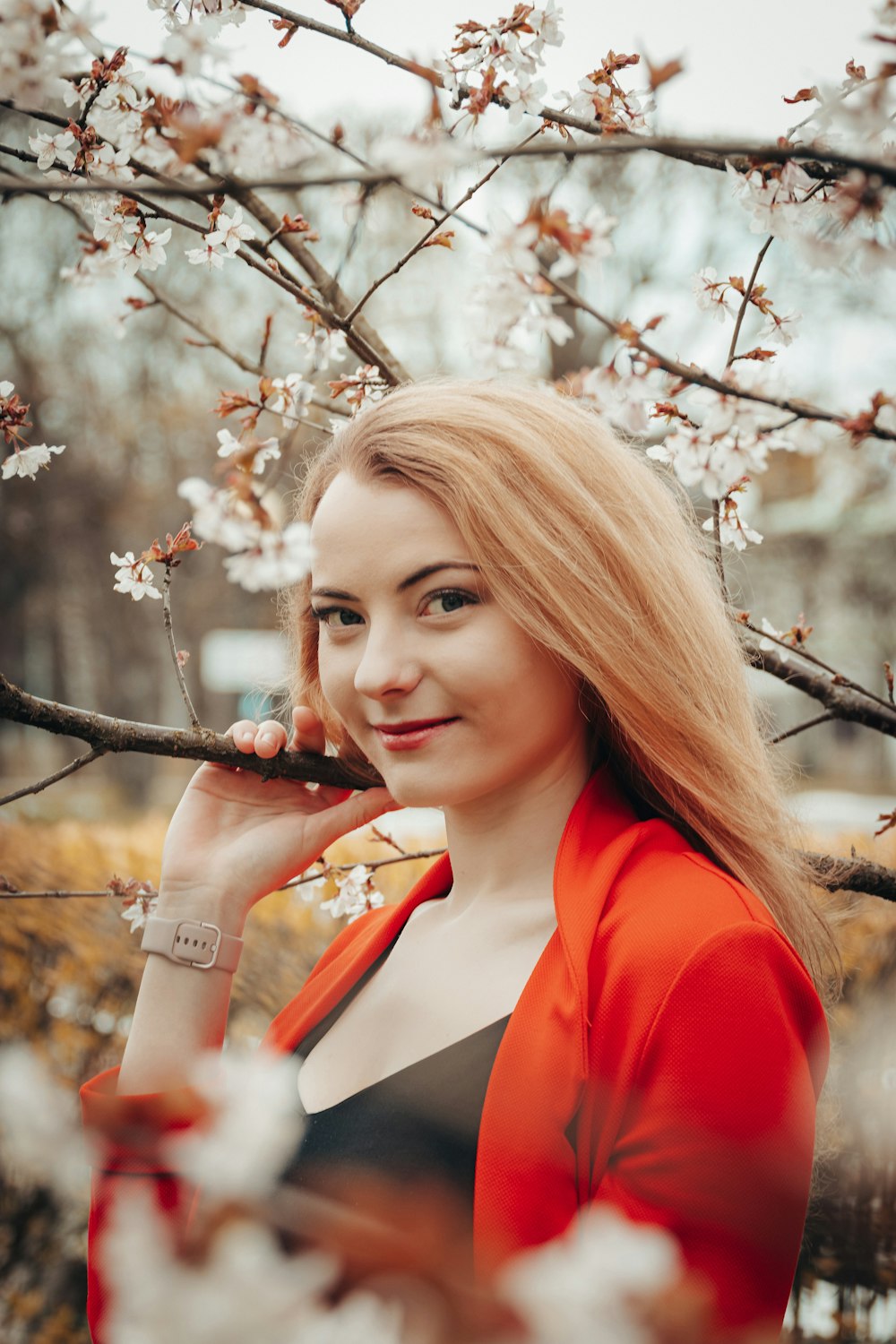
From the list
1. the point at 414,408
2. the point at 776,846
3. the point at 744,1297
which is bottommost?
the point at 744,1297

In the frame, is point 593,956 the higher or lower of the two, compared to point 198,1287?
higher

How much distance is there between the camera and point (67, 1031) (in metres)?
3.49

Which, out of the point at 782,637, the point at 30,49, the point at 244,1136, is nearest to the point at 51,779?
the point at 30,49

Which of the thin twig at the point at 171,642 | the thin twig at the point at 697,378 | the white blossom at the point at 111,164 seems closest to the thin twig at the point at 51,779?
the thin twig at the point at 171,642

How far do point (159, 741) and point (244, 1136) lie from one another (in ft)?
3.85

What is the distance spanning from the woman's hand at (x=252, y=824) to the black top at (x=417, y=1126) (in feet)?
1.64

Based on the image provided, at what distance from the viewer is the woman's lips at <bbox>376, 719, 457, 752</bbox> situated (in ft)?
4.93

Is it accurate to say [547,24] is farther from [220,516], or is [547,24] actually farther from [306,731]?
[306,731]

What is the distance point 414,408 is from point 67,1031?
277 cm

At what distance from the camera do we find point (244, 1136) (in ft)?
1.96

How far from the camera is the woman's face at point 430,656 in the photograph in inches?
57.9

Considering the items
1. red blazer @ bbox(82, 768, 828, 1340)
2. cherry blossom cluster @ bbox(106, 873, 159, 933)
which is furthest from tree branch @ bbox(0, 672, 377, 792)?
red blazer @ bbox(82, 768, 828, 1340)

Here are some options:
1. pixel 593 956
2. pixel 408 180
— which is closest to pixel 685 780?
pixel 593 956

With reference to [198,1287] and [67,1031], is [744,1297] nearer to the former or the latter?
[198,1287]
